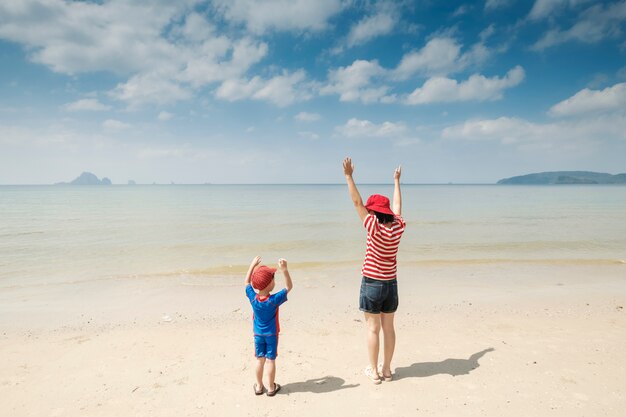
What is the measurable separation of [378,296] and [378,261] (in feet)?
1.41

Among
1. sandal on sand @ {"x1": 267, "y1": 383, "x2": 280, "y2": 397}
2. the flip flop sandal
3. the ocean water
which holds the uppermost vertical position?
the flip flop sandal

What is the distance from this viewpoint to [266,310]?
3973 mm

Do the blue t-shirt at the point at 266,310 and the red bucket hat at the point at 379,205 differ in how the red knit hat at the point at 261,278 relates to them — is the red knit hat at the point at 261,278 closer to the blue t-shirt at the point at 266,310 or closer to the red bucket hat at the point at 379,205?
the blue t-shirt at the point at 266,310

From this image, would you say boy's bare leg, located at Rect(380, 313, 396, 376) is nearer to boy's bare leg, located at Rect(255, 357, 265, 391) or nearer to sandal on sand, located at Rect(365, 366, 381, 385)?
sandal on sand, located at Rect(365, 366, 381, 385)

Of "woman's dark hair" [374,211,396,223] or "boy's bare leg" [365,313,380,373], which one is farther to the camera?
"boy's bare leg" [365,313,380,373]

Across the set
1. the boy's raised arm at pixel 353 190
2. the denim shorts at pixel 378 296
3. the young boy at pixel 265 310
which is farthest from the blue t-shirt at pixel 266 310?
the boy's raised arm at pixel 353 190

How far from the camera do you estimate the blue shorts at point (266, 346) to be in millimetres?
4070

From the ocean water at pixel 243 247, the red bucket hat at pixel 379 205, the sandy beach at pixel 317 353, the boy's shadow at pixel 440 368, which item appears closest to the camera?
the red bucket hat at pixel 379 205

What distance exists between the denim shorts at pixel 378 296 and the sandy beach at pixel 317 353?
1072 mm

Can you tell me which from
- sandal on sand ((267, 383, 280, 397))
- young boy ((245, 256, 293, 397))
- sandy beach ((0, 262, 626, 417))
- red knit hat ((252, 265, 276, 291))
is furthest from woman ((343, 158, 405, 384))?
sandal on sand ((267, 383, 280, 397))

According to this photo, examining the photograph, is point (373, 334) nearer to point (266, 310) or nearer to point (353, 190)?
point (266, 310)

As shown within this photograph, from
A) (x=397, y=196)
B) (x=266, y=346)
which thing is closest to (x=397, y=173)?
(x=397, y=196)

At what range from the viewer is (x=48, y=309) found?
25.6 feet

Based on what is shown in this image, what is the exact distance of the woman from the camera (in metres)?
3.91
